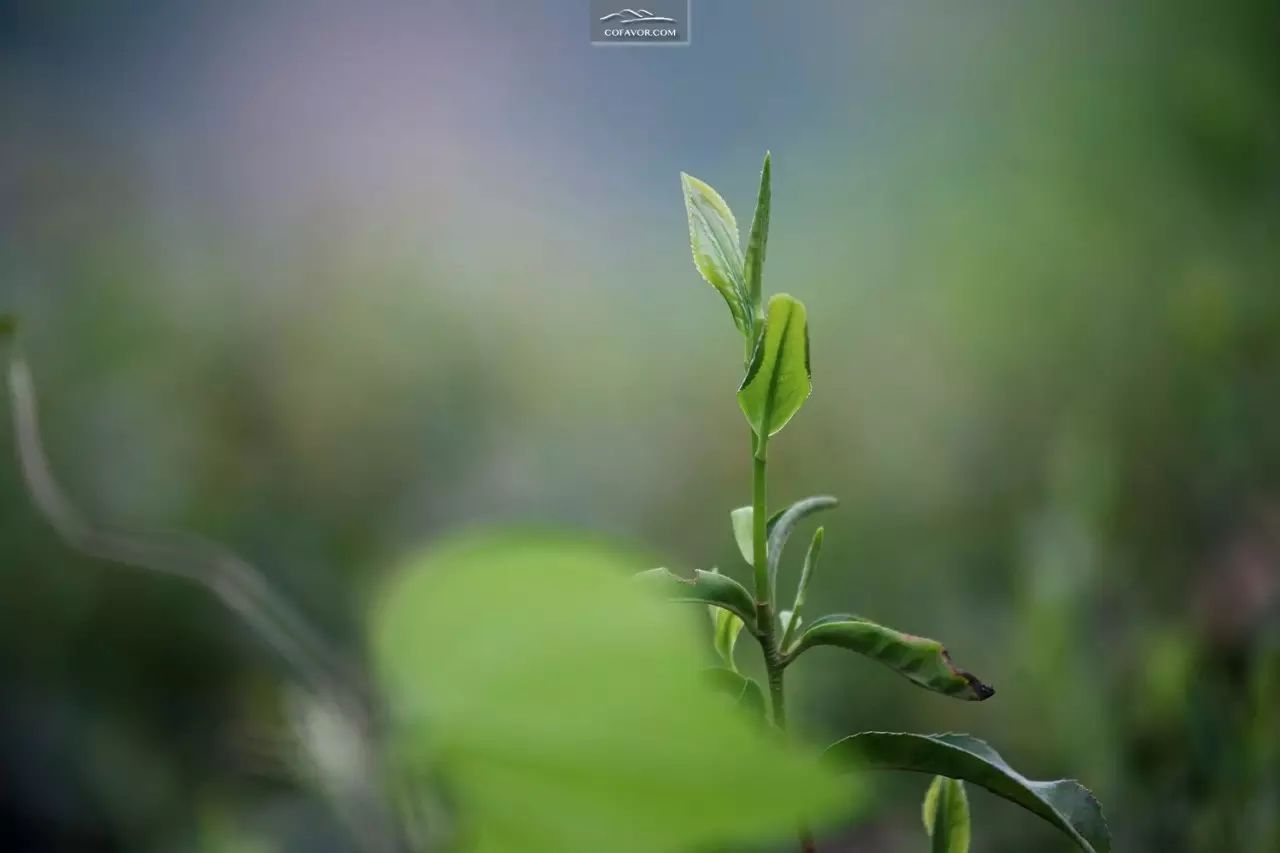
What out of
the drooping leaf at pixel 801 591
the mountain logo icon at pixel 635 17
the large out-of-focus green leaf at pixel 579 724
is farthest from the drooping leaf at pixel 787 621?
the mountain logo icon at pixel 635 17

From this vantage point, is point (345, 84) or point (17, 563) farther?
point (345, 84)

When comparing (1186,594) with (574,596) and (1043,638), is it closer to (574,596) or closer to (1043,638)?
(1043,638)

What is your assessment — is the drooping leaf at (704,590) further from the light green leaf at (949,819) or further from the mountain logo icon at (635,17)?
the mountain logo icon at (635,17)

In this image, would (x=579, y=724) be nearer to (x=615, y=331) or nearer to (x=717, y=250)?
(x=717, y=250)

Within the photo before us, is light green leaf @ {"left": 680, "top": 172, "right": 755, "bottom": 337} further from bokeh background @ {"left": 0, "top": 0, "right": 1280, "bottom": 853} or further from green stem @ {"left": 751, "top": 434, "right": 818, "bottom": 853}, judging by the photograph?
bokeh background @ {"left": 0, "top": 0, "right": 1280, "bottom": 853}

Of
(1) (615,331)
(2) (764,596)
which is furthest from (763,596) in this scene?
(1) (615,331)

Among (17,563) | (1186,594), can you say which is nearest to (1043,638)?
(1186,594)
